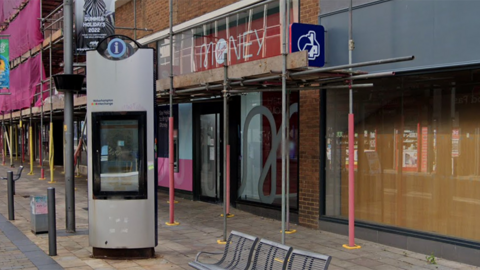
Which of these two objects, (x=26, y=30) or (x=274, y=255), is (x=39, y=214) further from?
(x=26, y=30)

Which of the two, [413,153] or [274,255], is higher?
[413,153]

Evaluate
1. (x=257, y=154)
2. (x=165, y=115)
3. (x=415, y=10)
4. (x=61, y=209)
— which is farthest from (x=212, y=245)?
(x=165, y=115)

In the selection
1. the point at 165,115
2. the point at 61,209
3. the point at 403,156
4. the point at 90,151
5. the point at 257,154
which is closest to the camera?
the point at 90,151

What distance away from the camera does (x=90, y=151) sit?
7.37 metres

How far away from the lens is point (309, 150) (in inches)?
381

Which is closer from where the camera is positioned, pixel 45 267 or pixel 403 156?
pixel 45 267

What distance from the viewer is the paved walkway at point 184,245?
23.3ft

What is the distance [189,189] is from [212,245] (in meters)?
5.72

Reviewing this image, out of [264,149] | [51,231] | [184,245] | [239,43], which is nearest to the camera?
[51,231]

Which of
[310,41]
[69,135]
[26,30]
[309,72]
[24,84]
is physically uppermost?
[26,30]

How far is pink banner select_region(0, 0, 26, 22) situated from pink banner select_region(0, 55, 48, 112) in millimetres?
3394

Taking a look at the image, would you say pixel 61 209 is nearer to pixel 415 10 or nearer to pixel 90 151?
pixel 90 151

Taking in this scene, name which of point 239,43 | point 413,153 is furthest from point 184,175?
point 413,153

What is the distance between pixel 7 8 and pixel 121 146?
24.6m
